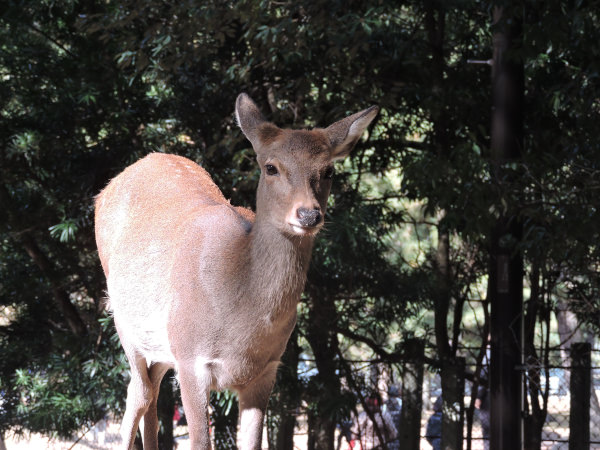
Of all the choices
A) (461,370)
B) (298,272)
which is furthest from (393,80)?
(298,272)

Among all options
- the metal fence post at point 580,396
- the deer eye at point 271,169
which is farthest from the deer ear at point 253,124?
the metal fence post at point 580,396

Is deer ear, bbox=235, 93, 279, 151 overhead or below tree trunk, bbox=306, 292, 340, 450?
overhead

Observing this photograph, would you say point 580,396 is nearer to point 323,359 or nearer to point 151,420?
point 323,359

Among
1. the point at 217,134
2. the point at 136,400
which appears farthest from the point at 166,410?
the point at 136,400

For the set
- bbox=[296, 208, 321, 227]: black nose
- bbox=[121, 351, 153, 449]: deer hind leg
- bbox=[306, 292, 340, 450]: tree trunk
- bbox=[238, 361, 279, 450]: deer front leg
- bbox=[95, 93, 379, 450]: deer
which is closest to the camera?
bbox=[296, 208, 321, 227]: black nose

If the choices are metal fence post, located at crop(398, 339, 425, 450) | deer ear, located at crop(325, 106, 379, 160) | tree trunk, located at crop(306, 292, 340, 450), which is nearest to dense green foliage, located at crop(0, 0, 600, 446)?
tree trunk, located at crop(306, 292, 340, 450)

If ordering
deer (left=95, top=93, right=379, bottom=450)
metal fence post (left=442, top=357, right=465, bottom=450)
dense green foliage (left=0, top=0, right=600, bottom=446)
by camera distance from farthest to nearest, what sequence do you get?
metal fence post (left=442, top=357, right=465, bottom=450) → dense green foliage (left=0, top=0, right=600, bottom=446) → deer (left=95, top=93, right=379, bottom=450)

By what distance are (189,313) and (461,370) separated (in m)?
3.39

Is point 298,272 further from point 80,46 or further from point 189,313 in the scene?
point 80,46

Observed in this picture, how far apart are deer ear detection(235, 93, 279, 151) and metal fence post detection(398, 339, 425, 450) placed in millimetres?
3546

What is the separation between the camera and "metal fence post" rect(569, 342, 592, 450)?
6.07 meters

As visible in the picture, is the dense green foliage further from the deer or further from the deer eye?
the deer eye

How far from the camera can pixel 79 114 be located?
246 inches

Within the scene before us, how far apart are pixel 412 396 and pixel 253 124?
3.63 metres
